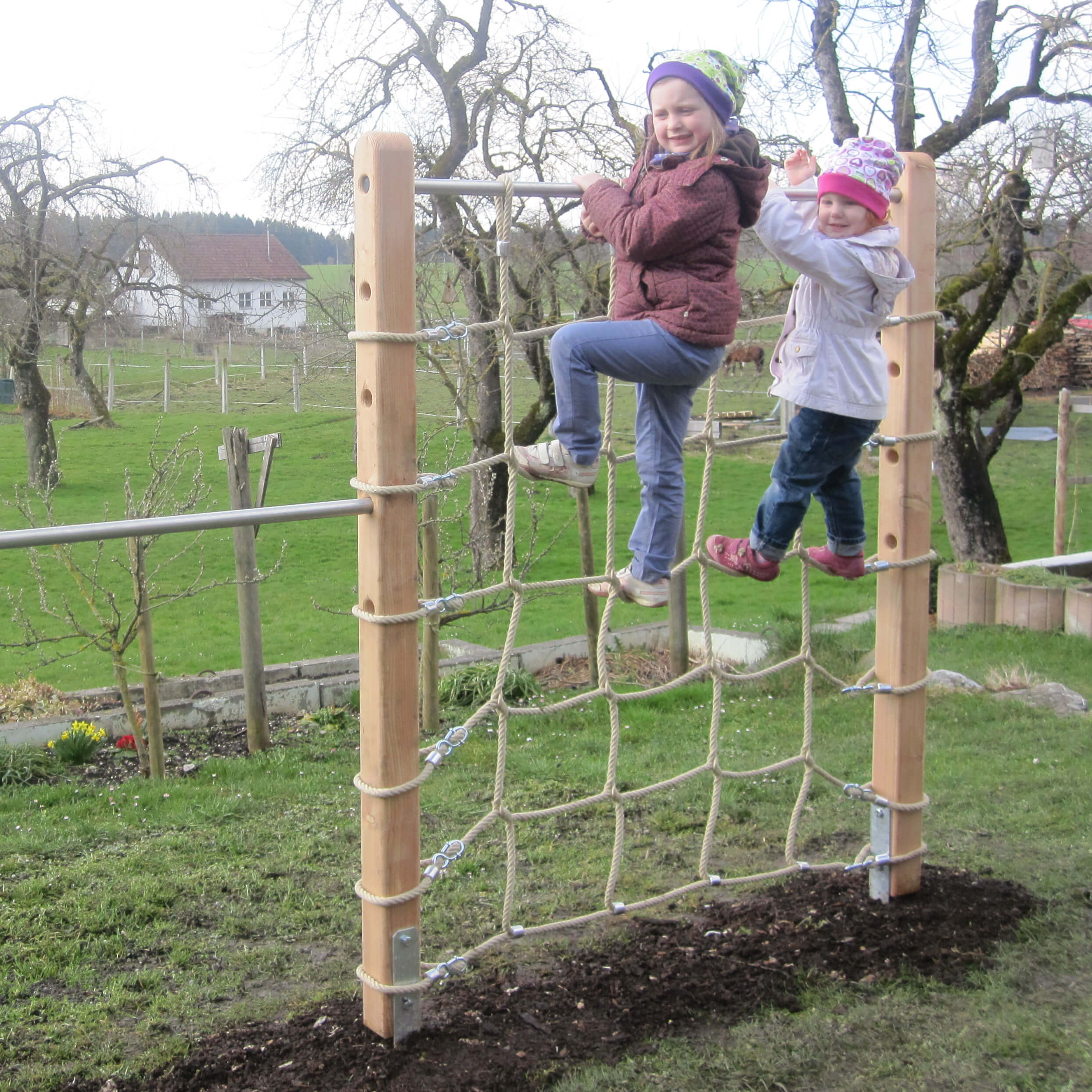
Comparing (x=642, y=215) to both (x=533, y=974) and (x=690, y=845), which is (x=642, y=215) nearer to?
(x=533, y=974)

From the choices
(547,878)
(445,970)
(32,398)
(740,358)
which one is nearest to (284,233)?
(32,398)

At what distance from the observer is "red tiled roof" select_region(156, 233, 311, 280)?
50.3 feet

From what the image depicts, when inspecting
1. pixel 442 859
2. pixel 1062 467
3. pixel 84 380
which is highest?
pixel 84 380

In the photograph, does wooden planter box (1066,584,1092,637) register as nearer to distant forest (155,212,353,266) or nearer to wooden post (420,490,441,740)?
wooden post (420,490,441,740)

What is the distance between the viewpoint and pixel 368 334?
2.32m

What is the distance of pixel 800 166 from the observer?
263 centimetres

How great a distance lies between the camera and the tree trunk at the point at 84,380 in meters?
15.7

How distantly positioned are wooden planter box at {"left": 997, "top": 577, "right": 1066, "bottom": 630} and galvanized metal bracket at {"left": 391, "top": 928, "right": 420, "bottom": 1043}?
222 inches

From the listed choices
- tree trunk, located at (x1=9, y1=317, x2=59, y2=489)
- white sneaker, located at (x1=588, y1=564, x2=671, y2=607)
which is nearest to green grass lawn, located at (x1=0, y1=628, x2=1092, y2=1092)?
white sneaker, located at (x1=588, y1=564, x2=671, y2=607)

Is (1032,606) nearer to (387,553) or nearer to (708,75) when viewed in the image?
(708,75)

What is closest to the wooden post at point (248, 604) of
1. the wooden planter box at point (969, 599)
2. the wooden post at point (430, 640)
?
the wooden post at point (430, 640)

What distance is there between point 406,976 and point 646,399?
4.55ft

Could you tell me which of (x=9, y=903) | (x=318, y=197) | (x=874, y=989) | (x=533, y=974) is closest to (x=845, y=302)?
(x=874, y=989)

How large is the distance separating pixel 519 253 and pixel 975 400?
390cm
